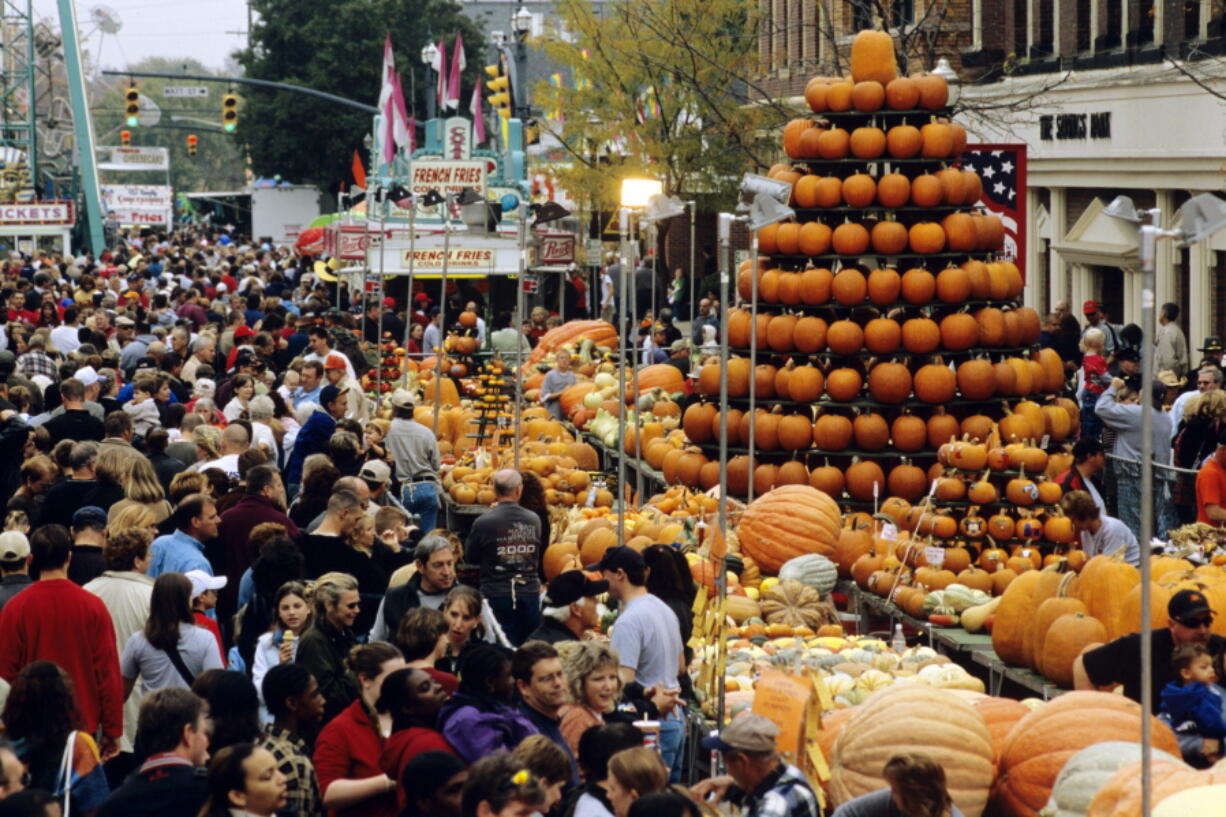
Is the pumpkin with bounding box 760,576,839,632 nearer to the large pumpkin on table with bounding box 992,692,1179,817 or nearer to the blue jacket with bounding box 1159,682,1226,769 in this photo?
the large pumpkin on table with bounding box 992,692,1179,817

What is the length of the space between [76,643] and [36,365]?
1184 cm

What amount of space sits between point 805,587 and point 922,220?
3.75 metres

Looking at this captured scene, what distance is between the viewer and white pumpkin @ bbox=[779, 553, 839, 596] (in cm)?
1396

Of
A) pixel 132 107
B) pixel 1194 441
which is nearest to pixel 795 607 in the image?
pixel 1194 441

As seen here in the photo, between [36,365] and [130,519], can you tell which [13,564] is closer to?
[130,519]

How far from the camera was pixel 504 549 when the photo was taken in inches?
465

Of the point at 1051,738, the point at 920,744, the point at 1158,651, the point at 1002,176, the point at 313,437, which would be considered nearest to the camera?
the point at 1051,738

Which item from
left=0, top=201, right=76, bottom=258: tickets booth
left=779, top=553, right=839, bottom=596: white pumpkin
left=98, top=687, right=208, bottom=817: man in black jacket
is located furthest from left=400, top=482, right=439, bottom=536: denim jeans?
left=0, top=201, right=76, bottom=258: tickets booth

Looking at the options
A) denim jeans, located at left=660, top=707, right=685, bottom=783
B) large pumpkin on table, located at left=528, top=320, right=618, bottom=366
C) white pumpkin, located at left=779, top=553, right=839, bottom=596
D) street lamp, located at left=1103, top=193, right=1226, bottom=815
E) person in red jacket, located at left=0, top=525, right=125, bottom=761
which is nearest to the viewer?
street lamp, located at left=1103, top=193, right=1226, bottom=815

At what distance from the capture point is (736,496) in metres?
16.7

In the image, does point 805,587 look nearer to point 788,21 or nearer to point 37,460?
point 37,460

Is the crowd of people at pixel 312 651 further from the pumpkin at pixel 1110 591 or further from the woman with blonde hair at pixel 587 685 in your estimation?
the pumpkin at pixel 1110 591

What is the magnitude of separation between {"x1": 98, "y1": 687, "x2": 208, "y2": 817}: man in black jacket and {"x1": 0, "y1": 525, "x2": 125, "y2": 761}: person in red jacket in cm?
182

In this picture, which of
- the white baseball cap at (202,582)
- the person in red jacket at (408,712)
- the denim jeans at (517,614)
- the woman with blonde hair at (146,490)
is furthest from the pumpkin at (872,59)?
the person in red jacket at (408,712)
